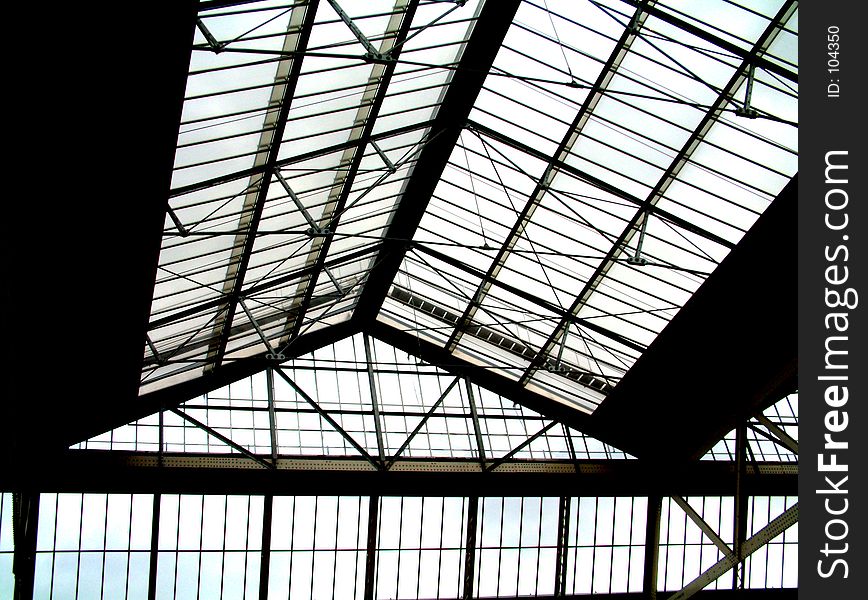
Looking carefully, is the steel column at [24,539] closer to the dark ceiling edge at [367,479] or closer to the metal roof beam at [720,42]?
the dark ceiling edge at [367,479]

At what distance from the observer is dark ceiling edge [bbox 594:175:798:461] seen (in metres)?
29.3

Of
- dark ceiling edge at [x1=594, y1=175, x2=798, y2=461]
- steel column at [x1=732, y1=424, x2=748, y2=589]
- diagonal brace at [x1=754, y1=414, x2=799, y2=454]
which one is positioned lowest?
steel column at [x1=732, y1=424, x2=748, y2=589]

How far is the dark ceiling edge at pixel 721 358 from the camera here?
2928 centimetres

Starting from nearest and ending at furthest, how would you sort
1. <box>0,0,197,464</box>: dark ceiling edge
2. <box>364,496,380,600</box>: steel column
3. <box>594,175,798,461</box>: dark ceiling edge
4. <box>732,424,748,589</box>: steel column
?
<box>0,0,197,464</box>: dark ceiling edge, <box>594,175,798,461</box>: dark ceiling edge, <box>732,424,748,589</box>: steel column, <box>364,496,380,600</box>: steel column

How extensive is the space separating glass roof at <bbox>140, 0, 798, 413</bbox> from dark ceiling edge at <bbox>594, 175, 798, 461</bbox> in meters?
0.68

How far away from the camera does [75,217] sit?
20.5 metres

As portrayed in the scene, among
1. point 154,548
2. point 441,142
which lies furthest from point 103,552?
point 441,142

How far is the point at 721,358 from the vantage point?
3391 cm

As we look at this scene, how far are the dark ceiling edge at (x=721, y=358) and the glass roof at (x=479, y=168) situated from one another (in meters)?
0.68

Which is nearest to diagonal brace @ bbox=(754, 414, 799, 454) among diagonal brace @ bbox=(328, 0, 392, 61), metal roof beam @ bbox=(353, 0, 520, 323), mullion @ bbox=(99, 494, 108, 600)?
metal roof beam @ bbox=(353, 0, 520, 323)

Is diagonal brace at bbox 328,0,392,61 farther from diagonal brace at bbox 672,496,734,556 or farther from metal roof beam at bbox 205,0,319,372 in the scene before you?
diagonal brace at bbox 672,496,734,556
